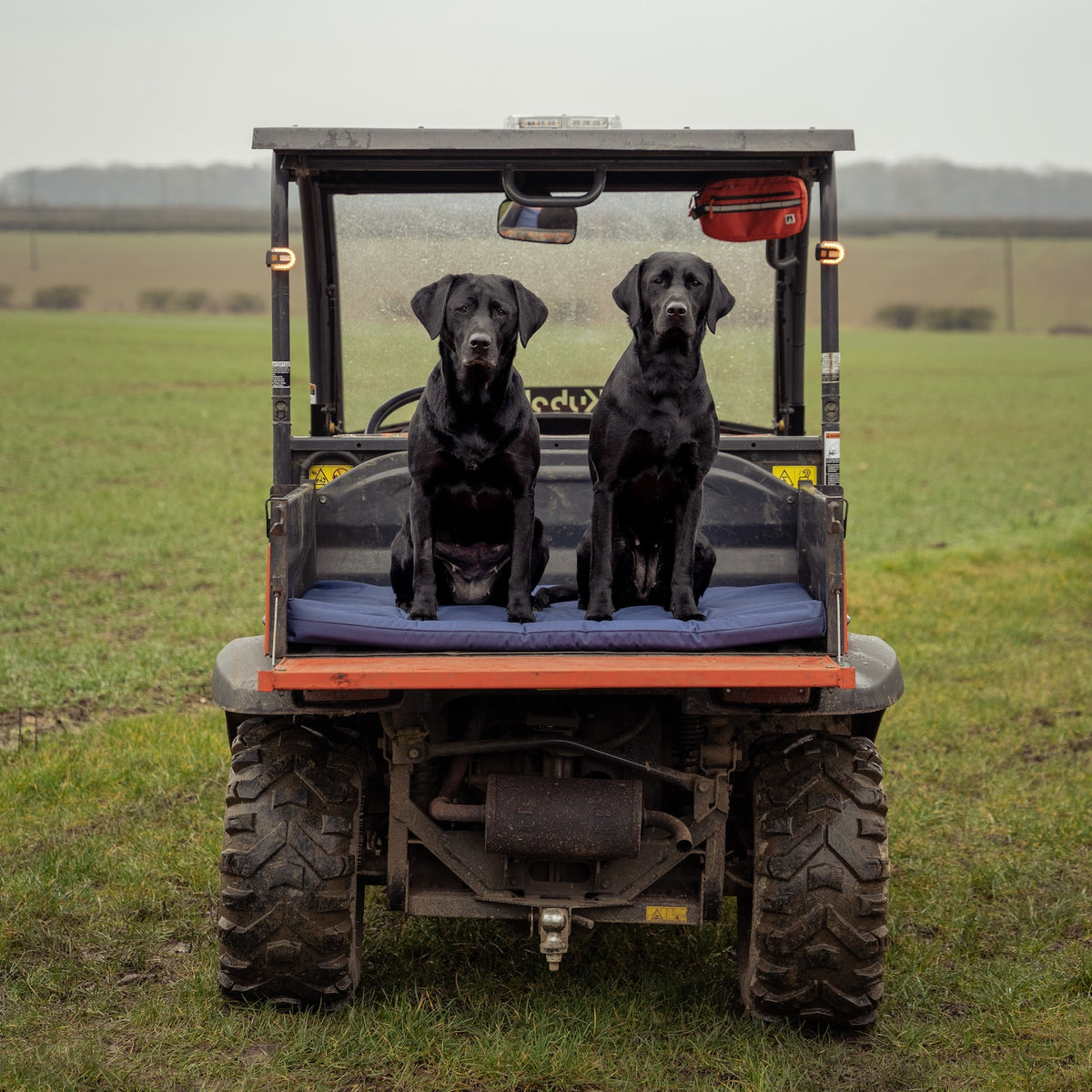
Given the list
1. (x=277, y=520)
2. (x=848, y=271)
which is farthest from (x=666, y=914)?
(x=848, y=271)

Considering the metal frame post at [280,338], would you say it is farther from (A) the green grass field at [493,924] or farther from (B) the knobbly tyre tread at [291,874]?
(A) the green grass field at [493,924]

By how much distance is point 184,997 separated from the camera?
3.78m

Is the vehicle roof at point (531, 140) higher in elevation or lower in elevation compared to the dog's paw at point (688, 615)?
higher

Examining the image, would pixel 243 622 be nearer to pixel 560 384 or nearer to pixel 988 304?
pixel 560 384

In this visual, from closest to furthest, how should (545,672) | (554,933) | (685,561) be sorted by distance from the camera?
(545,672), (554,933), (685,561)

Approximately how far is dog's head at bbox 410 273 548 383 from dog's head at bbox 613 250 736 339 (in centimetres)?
31

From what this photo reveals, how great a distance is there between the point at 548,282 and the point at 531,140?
1.41 m

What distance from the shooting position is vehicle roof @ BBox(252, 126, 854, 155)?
11.9 feet

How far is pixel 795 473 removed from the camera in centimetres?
461

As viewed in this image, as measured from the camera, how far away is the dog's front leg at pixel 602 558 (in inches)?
147

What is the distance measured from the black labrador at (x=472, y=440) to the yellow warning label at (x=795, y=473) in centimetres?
→ 110

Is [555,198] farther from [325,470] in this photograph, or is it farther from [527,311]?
[325,470]

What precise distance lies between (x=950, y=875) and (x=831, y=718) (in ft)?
4.88

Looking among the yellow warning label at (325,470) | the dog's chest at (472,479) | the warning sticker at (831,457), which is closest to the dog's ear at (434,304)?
the dog's chest at (472,479)
